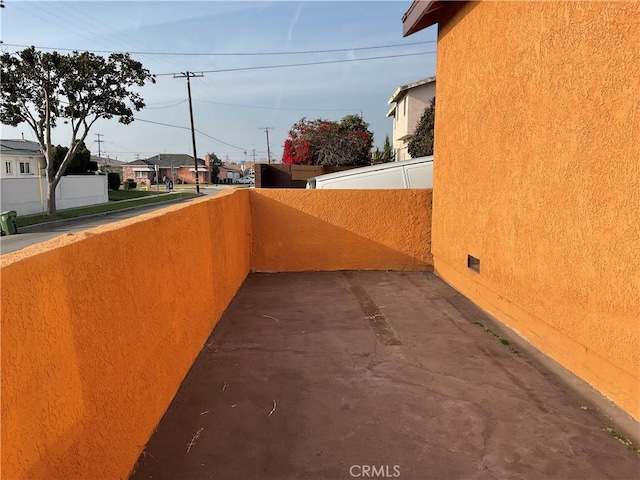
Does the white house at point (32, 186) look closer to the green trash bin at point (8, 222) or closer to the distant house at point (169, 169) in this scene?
the green trash bin at point (8, 222)

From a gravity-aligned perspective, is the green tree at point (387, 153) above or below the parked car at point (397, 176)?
above

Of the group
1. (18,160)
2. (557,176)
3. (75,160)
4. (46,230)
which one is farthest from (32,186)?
(557,176)

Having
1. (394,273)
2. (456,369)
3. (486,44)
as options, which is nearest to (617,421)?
(456,369)

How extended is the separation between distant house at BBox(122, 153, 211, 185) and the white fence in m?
52.4

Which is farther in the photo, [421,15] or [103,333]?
[421,15]

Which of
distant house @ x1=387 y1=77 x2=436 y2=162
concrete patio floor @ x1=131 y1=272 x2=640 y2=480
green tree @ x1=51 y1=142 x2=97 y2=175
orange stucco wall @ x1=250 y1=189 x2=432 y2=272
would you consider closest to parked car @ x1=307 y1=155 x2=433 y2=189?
orange stucco wall @ x1=250 y1=189 x2=432 y2=272

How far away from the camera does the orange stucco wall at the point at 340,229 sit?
844 cm

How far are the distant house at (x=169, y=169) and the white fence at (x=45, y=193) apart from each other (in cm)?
5235

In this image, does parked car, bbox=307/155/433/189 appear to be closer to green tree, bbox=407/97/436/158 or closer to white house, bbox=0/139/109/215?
green tree, bbox=407/97/436/158

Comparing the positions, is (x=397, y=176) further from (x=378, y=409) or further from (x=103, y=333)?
(x=103, y=333)

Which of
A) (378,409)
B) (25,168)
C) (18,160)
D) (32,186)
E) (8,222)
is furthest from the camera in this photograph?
(25,168)

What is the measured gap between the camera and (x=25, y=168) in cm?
3434

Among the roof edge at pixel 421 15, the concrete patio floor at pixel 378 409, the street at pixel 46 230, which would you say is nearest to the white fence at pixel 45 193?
the street at pixel 46 230

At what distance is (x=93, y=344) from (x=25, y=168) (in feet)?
130
